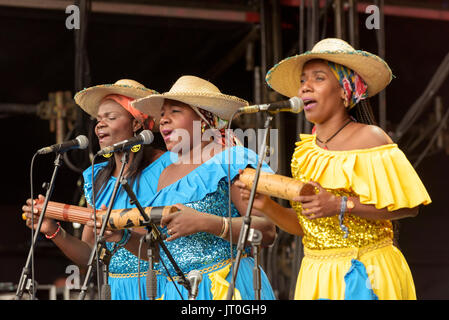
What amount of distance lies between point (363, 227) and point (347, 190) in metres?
0.19

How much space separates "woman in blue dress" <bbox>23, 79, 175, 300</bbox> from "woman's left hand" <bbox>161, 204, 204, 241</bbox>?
2.20 ft

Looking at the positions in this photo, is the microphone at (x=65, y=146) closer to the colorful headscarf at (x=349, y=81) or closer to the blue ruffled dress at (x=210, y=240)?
the blue ruffled dress at (x=210, y=240)

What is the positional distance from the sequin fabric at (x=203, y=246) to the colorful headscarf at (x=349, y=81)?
2.90 feet

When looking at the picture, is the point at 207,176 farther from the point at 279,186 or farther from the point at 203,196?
the point at 279,186

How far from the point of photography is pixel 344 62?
11.4ft

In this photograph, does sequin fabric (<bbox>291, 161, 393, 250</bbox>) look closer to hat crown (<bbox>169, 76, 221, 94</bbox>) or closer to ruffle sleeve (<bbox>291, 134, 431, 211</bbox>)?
ruffle sleeve (<bbox>291, 134, 431, 211</bbox>)

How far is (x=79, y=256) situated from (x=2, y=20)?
147 inches

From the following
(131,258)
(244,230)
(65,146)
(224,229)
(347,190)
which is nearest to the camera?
(244,230)

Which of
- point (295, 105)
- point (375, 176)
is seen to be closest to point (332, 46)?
point (295, 105)

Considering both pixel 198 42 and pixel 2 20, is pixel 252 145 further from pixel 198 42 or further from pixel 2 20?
pixel 2 20

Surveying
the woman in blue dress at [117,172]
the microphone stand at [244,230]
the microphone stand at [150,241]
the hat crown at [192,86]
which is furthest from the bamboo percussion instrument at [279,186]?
the woman in blue dress at [117,172]

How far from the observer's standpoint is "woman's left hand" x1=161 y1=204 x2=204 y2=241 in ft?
11.4

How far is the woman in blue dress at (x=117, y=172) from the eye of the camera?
4.27 meters
